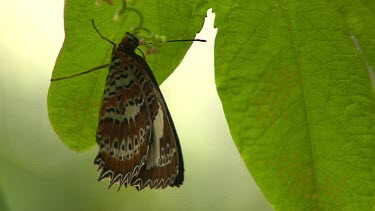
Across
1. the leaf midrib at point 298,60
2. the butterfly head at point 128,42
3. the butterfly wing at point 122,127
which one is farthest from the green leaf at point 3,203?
the leaf midrib at point 298,60

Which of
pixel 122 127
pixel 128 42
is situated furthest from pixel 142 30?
pixel 122 127

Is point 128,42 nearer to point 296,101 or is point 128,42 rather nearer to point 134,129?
point 134,129

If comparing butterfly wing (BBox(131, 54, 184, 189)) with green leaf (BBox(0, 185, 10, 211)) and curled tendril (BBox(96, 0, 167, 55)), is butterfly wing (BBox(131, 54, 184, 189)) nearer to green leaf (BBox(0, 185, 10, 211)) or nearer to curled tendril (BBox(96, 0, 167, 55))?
curled tendril (BBox(96, 0, 167, 55))

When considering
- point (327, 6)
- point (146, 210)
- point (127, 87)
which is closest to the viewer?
point (327, 6)

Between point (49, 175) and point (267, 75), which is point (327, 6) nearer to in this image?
point (267, 75)

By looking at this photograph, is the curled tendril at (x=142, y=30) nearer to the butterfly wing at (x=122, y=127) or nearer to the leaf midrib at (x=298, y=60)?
the butterfly wing at (x=122, y=127)

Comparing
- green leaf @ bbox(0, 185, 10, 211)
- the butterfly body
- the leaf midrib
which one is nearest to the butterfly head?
the butterfly body

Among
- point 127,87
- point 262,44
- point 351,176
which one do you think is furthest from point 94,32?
point 351,176
